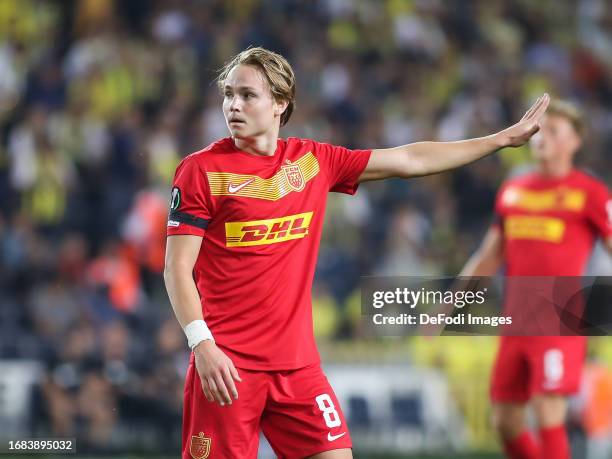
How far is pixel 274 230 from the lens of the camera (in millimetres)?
4691

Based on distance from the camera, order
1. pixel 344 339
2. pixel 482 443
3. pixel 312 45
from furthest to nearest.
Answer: pixel 312 45 < pixel 344 339 < pixel 482 443

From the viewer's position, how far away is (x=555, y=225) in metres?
7.45

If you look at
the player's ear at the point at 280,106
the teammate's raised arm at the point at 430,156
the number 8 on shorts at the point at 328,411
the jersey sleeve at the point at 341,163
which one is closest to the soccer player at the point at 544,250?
the teammate's raised arm at the point at 430,156

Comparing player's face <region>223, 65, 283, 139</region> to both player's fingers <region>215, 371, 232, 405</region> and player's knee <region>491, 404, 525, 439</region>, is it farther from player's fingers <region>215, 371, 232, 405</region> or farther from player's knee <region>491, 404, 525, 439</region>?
player's knee <region>491, 404, 525, 439</region>

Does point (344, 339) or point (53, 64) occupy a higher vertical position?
point (53, 64)

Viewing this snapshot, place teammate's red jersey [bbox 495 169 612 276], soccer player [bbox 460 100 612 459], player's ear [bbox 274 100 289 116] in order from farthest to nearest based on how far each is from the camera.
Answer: teammate's red jersey [bbox 495 169 612 276], soccer player [bbox 460 100 612 459], player's ear [bbox 274 100 289 116]

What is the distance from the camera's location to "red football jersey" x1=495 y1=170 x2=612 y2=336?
286 inches

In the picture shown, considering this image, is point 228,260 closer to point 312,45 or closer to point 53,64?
point 53,64

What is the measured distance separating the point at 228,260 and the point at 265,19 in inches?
391

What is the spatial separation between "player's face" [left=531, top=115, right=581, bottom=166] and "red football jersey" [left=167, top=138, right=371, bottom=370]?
3.09m

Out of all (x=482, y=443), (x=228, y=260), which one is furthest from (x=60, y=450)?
(x=228, y=260)

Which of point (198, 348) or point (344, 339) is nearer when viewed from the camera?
point (198, 348)

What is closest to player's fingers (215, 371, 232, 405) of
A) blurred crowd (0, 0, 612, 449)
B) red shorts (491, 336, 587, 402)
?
red shorts (491, 336, 587, 402)

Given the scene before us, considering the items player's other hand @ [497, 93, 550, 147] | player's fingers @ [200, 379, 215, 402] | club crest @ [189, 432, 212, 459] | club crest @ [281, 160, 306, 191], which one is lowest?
club crest @ [189, 432, 212, 459]
